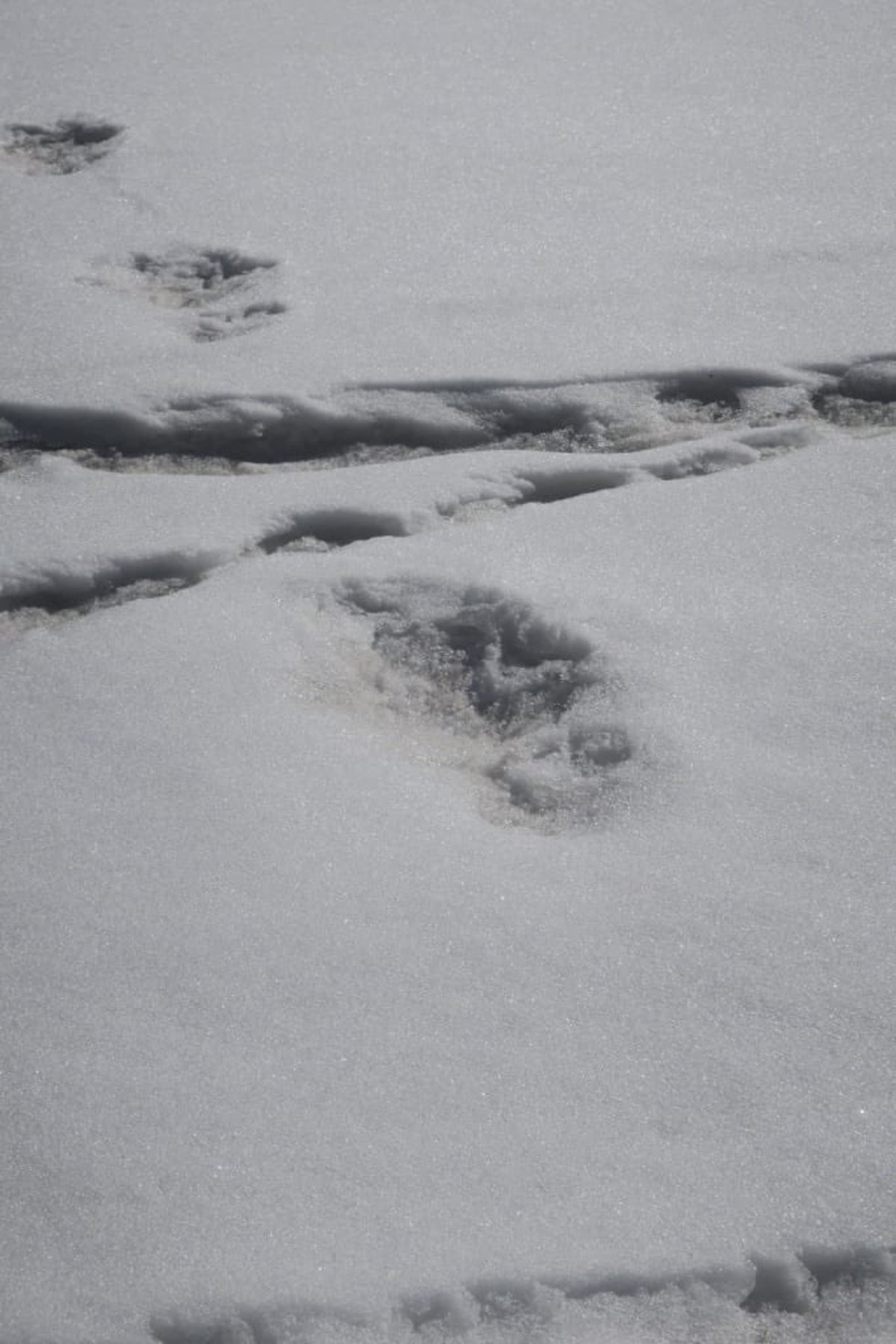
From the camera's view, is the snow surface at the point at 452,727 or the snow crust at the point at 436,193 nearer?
the snow surface at the point at 452,727

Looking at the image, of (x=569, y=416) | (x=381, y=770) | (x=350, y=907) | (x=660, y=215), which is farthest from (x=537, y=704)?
(x=660, y=215)

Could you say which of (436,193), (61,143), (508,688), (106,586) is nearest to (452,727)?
(508,688)

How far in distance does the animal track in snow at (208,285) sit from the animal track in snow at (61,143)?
38 cm

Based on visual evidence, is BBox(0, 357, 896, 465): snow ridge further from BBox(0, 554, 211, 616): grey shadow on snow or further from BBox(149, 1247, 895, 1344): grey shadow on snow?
BBox(149, 1247, 895, 1344): grey shadow on snow

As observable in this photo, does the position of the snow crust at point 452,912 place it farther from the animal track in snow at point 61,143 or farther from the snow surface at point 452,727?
the animal track in snow at point 61,143

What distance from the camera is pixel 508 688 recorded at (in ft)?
3.88

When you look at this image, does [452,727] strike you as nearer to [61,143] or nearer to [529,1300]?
[529,1300]

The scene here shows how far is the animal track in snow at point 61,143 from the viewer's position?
2.11m

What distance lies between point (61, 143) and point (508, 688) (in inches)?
58.8

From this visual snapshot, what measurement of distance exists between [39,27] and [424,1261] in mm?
2483

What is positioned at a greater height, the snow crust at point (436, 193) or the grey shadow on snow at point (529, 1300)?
the snow crust at point (436, 193)

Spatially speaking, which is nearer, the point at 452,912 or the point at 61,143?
the point at 452,912

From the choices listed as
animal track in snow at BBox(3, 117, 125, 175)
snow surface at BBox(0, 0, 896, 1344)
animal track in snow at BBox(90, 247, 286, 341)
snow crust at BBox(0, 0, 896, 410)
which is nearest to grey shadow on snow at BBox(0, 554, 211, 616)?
snow surface at BBox(0, 0, 896, 1344)

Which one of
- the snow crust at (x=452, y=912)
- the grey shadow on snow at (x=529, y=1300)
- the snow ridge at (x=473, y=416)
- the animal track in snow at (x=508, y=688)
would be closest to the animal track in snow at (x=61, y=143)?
the snow ridge at (x=473, y=416)
